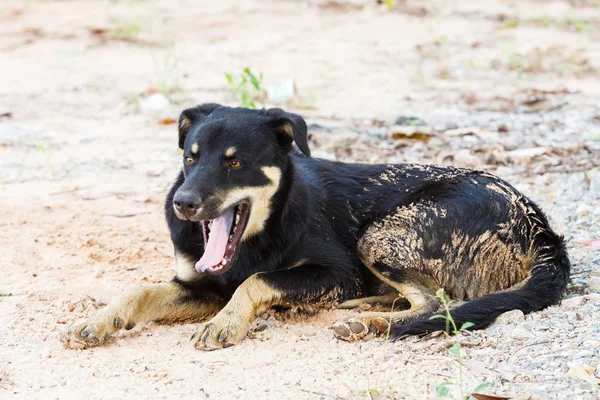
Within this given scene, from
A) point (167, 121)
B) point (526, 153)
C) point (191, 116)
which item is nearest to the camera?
point (191, 116)

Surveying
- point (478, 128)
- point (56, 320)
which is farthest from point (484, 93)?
point (56, 320)

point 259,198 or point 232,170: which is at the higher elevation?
point 232,170

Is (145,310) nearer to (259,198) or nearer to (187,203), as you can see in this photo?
(187,203)

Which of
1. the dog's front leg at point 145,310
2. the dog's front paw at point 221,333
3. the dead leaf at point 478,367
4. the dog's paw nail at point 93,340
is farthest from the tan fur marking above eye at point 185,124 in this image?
the dead leaf at point 478,367

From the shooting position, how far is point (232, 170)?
4840 millimetres

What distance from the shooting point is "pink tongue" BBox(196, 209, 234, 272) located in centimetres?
479

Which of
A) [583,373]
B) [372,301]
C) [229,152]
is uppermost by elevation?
[229,152]

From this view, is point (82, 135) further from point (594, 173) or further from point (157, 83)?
point (594, 173)

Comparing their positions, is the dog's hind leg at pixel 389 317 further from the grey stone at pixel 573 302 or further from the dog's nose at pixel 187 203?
the dog's nose at pixel 187 203

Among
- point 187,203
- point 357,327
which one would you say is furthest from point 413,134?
point 187,203

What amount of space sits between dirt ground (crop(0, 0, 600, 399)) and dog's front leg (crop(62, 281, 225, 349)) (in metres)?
0.09

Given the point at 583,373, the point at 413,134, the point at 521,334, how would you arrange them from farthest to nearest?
the point at 413,134
the point at 521,334
the point at 583,373

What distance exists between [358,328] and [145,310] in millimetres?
1286

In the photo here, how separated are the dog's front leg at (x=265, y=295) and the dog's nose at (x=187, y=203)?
609 millimetres
